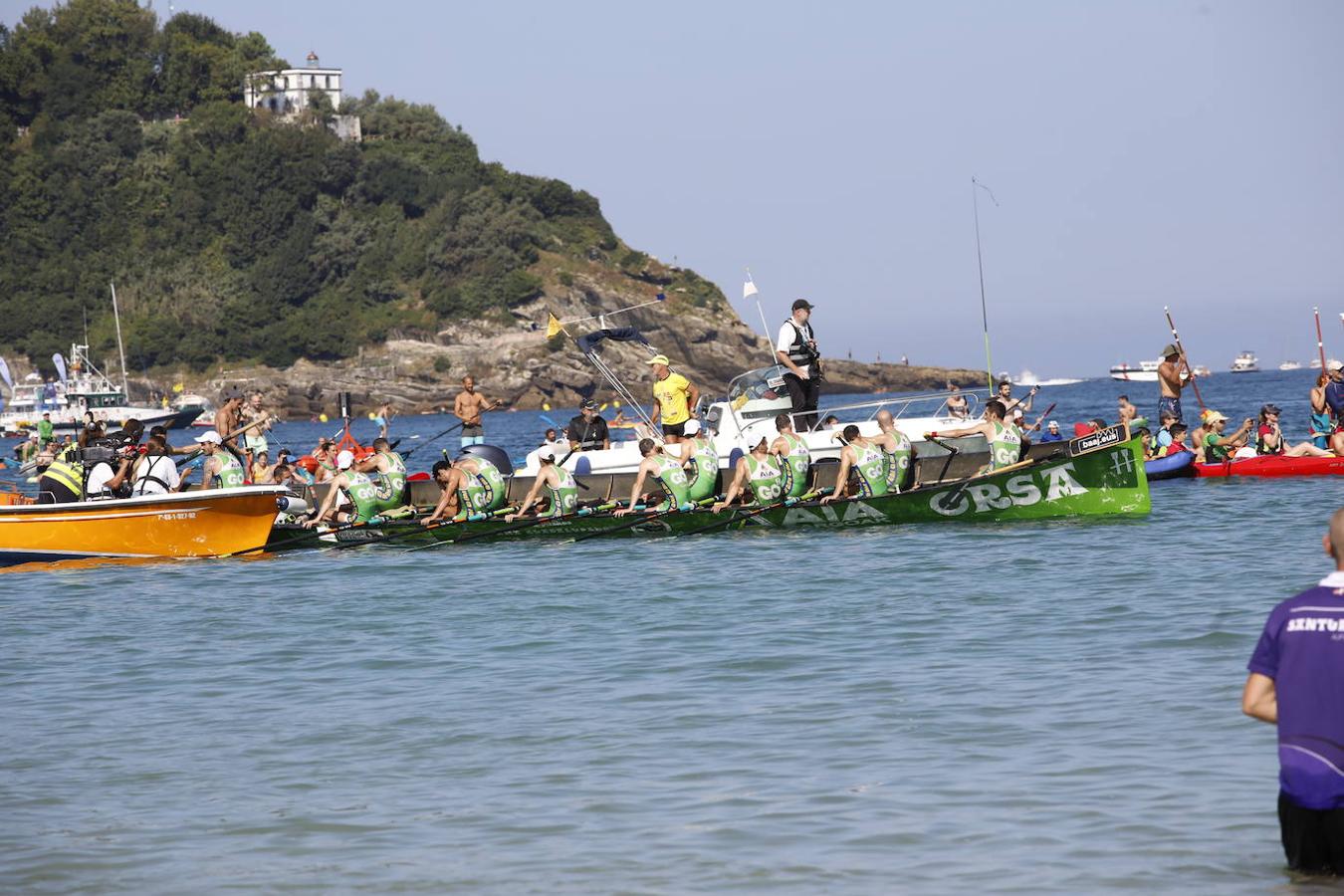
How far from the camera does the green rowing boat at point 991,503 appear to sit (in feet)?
70.7

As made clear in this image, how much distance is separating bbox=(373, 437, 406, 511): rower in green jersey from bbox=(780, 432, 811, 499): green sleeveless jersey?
5.58m

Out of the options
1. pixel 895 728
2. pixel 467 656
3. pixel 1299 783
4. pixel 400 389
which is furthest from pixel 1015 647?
pixel 400 389

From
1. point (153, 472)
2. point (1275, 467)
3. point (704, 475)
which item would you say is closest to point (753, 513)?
point (704, 475)

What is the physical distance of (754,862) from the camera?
26.3ft

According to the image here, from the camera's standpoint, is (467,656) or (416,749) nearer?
(416,749)

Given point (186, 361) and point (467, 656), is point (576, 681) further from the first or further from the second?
point (186, 361)

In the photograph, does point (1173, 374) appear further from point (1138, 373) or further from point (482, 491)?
point (1138, 373)

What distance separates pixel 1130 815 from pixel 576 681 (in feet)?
17.7

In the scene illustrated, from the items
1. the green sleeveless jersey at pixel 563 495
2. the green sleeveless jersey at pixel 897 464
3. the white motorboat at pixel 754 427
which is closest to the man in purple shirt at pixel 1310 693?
the green sleeveless jersey at pixel 897 464

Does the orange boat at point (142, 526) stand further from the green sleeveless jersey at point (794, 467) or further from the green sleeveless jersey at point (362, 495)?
the green sleeveless jersey at point (794, 467)

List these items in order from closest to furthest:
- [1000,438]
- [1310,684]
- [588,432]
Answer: [1310,684] < [1000,438] < [588,432]

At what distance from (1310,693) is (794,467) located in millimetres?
16088

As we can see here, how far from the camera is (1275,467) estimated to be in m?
27.7

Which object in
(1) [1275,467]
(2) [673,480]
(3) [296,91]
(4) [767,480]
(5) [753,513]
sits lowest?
(1) [1275,467]
